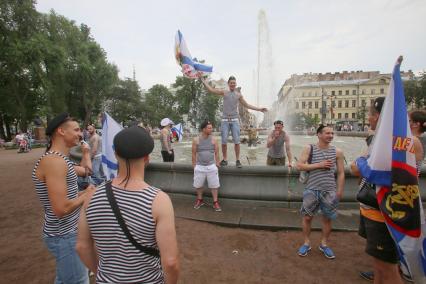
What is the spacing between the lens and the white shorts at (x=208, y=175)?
647 cm

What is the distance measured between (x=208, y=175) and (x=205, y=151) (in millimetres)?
527

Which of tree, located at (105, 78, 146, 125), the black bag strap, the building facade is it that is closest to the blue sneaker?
the black bag strap

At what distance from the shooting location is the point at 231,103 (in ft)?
23.2

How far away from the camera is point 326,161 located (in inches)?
170

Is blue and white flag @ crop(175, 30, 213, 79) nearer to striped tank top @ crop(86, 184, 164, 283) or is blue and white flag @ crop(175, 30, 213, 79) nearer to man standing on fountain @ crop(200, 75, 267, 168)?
man standing on fountain @ crop(200, 75, 267, 168)

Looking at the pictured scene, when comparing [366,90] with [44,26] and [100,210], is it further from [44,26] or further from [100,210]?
[100,210]

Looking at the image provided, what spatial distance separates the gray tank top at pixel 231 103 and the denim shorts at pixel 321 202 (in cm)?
311

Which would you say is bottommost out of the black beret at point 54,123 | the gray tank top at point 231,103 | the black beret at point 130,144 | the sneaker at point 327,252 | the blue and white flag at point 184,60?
the sneaker at point 327,252

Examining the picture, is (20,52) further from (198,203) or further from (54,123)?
(54,123)

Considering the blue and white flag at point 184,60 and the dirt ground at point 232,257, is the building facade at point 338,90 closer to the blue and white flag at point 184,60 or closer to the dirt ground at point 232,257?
the blue and white flag at point 184,60

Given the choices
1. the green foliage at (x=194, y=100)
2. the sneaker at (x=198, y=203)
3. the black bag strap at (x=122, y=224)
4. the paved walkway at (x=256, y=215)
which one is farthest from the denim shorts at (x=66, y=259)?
the green foliage at (x=194, y=100)

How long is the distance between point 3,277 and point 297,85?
4039 inches

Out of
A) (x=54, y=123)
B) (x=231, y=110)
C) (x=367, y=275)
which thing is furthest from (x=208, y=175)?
(x=54, y=123)

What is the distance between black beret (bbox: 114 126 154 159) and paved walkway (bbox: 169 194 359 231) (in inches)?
170
